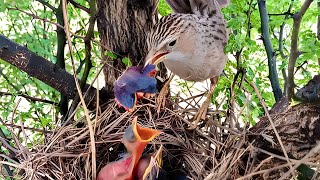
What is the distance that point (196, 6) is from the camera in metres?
1.14

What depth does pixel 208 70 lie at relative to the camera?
105cm

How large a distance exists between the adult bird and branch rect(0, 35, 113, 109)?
271 mm

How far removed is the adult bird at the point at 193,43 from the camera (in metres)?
0.99

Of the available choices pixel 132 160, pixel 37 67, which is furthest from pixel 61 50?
pixel 132 160

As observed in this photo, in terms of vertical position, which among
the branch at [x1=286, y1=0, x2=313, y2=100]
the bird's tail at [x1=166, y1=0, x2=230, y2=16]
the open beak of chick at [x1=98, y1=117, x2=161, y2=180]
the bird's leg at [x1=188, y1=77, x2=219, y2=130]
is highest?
the bird's tail at [x1=166, y1=0, x2=230, y2=16]

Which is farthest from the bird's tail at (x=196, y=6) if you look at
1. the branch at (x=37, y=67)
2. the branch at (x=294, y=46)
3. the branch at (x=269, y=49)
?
the branch at (x=294, y=46)

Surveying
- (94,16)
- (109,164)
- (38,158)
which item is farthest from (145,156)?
(94,16)

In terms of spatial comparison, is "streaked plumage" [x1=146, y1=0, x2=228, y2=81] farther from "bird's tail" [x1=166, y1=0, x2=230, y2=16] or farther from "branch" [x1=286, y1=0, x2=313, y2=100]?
"branch" [x1=286, y1=0, x2=313, y2=100]

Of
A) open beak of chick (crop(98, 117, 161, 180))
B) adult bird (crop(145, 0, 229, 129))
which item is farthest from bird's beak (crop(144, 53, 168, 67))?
open beak of chick (crop(98, 117, 161, 180))

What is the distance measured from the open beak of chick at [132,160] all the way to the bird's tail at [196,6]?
0.96ft

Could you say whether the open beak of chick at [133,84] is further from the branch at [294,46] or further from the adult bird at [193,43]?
the branch at [294,46]

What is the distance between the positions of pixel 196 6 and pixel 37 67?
400mm

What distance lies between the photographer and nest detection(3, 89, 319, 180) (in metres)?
1.10

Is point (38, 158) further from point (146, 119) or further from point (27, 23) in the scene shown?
point (27, 23)
